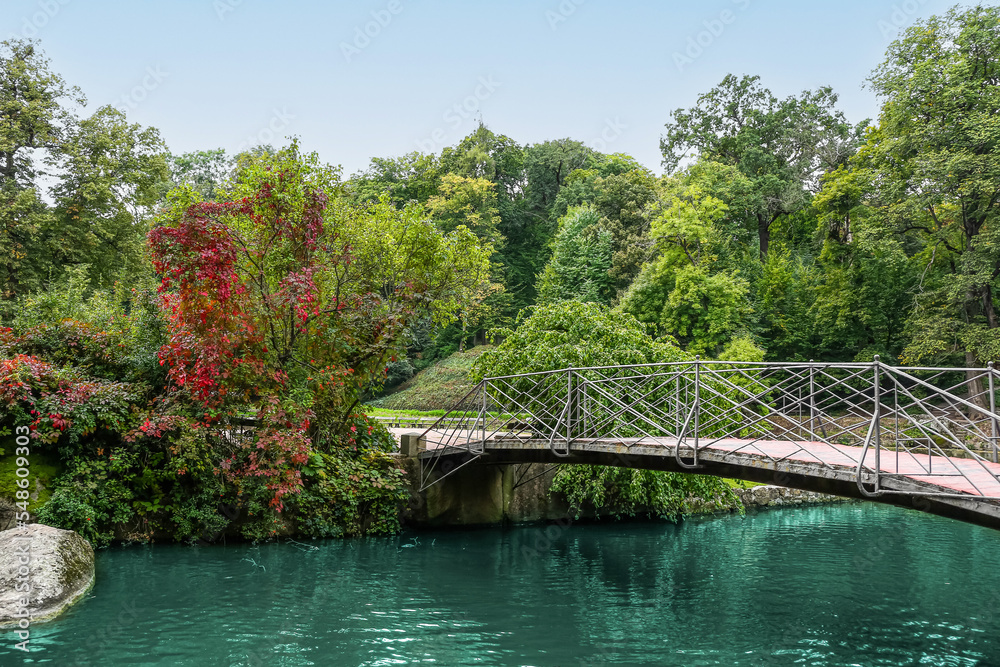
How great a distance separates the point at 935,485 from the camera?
6.07m

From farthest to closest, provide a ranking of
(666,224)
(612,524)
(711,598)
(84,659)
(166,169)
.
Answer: (666,224) → (166,169) → (612,524) → (711,598) → (84,659)

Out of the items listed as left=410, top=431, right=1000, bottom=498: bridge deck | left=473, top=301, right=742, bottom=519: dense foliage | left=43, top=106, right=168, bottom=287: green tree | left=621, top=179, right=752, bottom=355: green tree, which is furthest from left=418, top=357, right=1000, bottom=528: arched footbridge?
left=43, top=106, right=168, bottom=287: green tree

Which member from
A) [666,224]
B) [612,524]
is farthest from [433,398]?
[612,524]

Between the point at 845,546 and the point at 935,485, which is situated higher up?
the point at 935,485

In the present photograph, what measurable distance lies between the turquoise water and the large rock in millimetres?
270

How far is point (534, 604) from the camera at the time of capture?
903 centimetres

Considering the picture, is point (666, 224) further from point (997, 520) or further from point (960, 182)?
point (997, 520)

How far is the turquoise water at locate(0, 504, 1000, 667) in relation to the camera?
23.5 ft

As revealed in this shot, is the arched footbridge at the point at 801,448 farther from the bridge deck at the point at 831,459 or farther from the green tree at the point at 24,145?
the green tree at the point at 24,145

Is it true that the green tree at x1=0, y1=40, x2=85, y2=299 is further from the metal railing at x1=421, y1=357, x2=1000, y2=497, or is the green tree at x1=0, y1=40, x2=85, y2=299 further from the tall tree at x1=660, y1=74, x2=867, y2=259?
the tall tree at x1=660, y1=74, x2=867, y2=259

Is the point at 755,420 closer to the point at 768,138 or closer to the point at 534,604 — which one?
the point at 534,604

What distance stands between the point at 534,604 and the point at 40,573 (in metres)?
6.12

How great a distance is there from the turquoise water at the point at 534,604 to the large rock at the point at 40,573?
10.6 inches

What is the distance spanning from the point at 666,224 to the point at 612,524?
14.5m
